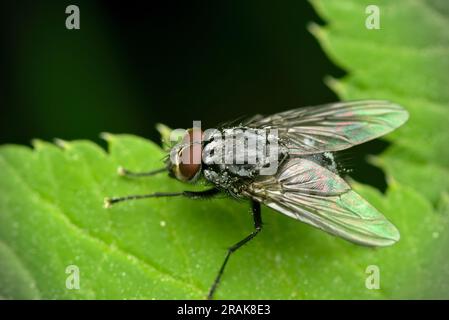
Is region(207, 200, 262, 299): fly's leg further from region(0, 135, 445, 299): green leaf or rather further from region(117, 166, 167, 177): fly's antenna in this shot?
region(117, 166, 167, 177): fly's antenna

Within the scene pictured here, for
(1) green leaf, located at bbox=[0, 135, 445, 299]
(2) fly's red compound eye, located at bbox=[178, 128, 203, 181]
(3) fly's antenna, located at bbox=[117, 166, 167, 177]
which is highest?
(2) fly's red compound eye, located at bbox=[178, 128, 203, 181]

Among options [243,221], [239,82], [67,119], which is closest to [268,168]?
[243,221]

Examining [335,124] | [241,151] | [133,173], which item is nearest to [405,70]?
[335,124]

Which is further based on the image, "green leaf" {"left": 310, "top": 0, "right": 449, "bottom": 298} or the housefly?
"green leaf" {"left": 310, "top": 0, "right": 449, "bottom": 298}

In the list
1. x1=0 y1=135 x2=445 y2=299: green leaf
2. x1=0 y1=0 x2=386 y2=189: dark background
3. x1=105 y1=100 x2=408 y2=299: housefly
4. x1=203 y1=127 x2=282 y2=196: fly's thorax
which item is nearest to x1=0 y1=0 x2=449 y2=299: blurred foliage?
x1=0 y1=135 x2=445 y2=299: green leaf

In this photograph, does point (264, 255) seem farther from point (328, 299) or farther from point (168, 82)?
point (168, 82)
